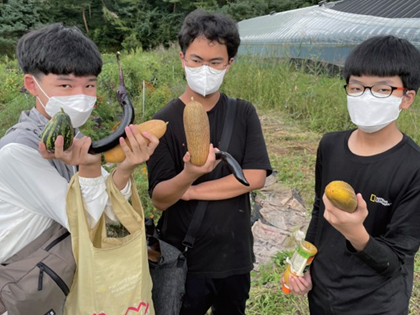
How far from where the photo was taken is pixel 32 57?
5.62 feet

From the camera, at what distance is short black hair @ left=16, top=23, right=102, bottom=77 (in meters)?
1.71

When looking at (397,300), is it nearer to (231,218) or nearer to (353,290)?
(353,290)

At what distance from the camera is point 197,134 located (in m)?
1.80

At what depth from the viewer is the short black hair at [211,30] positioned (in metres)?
2.10

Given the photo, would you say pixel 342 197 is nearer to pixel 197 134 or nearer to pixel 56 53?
pixel 197 134

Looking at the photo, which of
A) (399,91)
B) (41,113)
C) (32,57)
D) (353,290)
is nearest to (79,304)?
(41,113)

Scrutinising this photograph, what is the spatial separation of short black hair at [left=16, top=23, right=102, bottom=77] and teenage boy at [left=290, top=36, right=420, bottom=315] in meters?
1.37

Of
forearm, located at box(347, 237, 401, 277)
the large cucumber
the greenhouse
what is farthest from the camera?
the greenhouse

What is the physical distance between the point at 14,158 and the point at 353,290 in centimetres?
176

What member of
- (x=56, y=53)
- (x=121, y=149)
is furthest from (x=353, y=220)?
(x=56, y=53)

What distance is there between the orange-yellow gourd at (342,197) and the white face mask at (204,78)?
3.36ft

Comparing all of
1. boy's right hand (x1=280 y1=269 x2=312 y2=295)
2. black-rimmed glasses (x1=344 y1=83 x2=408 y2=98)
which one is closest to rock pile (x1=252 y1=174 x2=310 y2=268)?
boy's right hand (x1=280 y1=269 x2=312 y2=295)

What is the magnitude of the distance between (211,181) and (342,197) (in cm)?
88

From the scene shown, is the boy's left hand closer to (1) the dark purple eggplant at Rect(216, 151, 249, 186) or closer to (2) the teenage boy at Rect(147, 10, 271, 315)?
(1) the dark purple eggplant at Rect(216, 151, 249, 186)
